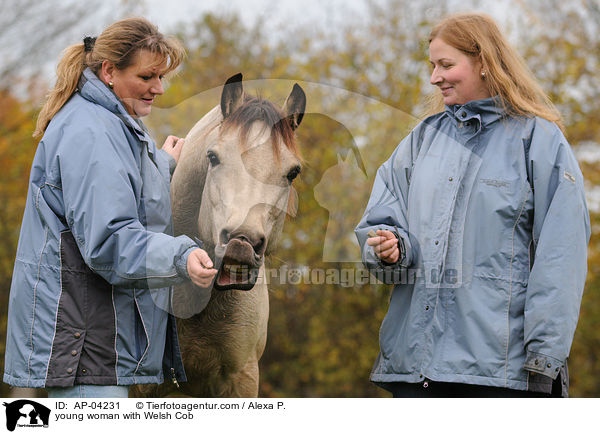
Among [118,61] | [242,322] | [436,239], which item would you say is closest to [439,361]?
[436,239]

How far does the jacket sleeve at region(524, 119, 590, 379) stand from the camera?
237 centimetres

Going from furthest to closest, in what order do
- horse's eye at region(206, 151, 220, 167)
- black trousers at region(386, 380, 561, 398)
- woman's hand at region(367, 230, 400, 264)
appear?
horse's eye at region(206, 151, 220, 167) < woman's hand at region(367, 230, 400, 264) < black trousers at region(386, 380, 561, 398)

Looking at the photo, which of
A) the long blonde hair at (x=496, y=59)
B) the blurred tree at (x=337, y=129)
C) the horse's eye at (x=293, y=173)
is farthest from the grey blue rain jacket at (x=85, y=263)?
the blurred tree at (x=337, y=129)

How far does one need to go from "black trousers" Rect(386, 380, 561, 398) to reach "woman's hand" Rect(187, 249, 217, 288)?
3.15 ft

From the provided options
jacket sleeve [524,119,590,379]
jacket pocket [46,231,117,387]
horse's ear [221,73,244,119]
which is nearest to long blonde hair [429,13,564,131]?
jacket sleeve [524,119,590,379]

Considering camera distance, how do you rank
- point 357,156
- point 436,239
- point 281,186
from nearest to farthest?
1. point 436,239
2. point 281,186
3. point 357,156

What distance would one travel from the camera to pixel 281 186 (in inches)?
123

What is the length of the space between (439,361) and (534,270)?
1.68 feet

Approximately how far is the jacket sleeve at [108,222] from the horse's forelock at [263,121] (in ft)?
2.69

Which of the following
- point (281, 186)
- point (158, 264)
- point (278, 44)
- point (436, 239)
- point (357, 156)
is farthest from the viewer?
point (278, 44)

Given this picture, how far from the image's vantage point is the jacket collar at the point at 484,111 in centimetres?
272

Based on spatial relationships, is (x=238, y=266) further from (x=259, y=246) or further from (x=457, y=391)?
(x=457, y=391)
